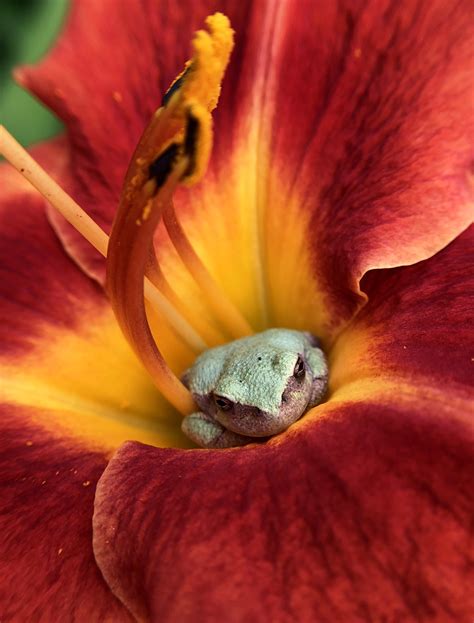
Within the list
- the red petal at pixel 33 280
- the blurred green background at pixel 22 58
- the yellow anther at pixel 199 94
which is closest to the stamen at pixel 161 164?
the yellow anther at pixel 199 94

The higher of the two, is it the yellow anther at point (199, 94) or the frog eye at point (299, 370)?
the yellow anther at point (199, 94)

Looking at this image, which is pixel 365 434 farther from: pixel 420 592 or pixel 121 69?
pixel 121 69

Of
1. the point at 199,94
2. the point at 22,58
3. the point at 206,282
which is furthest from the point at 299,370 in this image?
the point at 22,58

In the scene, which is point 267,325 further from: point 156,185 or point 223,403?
point 156,185

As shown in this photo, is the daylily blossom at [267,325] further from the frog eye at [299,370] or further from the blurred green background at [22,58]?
the blurred green background at [22,58]

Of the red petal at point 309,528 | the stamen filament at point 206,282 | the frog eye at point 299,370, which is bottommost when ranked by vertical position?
the red petal at point 309,528

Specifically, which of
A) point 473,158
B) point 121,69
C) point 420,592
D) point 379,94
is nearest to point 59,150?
point 121,69

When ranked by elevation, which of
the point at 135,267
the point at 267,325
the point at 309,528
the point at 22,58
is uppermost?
the point at 22,58
